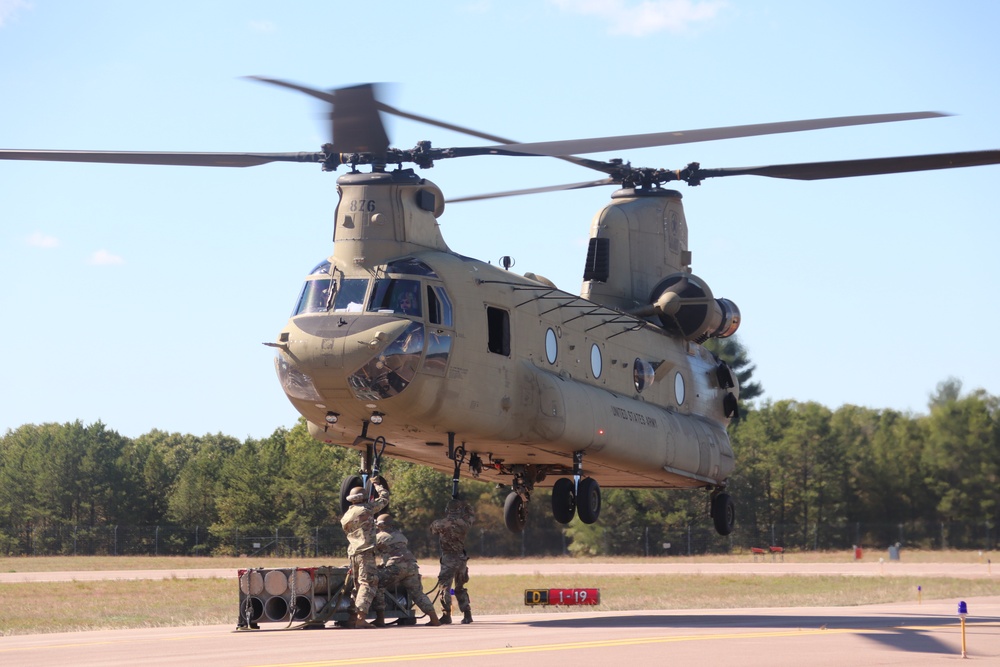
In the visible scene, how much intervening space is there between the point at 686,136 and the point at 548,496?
50.7 meters

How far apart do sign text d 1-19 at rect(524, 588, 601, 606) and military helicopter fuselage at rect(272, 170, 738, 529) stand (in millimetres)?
2357

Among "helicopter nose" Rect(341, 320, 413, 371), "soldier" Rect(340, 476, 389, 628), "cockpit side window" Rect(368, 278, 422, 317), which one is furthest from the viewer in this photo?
"cockpit side window" Rect(368, 278, 422, 317)

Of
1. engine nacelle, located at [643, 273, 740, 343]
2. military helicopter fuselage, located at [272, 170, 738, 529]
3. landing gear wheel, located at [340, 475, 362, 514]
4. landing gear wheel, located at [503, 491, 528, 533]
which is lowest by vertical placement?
Answer: landing gear wheel, located at [503, 491, 528, 533]

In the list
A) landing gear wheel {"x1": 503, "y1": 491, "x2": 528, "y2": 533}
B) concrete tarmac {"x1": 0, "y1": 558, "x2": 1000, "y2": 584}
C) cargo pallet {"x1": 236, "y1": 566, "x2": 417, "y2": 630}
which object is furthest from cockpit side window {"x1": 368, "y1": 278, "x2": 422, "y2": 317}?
concrete tarmac {"x1": 0, "y1": 558, "x2": 1000, "y2": 584}

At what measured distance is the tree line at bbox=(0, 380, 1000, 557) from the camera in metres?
63.7

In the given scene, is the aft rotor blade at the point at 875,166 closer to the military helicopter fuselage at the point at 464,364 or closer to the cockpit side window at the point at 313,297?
the military helicopter fuselage at the point at 464,364

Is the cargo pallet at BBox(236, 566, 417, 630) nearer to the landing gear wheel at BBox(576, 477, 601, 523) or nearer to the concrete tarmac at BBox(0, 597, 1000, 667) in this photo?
the concrete tarmac at BBox(0, 597, 1000, 667)

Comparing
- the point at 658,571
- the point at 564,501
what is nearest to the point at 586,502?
the point at 564,501

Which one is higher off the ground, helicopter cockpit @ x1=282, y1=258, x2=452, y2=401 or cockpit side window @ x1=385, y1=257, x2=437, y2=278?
cockpit side window @ x1=385, y1=257, x2=437, y2=278

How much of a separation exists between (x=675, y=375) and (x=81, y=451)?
5705cm

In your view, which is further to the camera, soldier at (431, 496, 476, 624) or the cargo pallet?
soldier at (431, 496, 476, 624)

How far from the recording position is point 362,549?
1834 cm

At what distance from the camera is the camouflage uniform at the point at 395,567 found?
1877 centimetres

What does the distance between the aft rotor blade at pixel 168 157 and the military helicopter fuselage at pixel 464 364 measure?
1.19m
